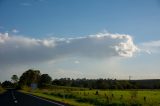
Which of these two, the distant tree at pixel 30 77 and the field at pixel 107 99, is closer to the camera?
the field at pixel 107 99

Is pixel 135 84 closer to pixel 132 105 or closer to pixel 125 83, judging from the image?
pixel 125 83

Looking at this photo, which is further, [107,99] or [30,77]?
[30,77]

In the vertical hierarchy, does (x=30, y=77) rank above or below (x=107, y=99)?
above

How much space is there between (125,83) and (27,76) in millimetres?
65002

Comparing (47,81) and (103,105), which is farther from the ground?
(47,81)

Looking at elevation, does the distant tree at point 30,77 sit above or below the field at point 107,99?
above

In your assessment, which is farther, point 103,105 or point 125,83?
point 125,83

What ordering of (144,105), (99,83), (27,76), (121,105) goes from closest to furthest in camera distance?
(144,105) < (121,105) < (99,83) < (27,76)

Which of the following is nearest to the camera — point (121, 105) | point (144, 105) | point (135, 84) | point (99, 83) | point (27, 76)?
point (144, 105)

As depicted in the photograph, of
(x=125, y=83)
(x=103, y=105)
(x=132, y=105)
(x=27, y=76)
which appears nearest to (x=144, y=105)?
(x=132, y=105)

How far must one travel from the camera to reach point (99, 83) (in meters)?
170

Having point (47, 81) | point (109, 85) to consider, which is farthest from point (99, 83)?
point (47, 81)

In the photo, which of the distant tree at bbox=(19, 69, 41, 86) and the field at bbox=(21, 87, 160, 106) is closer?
the field at bbox=(21, 87, 160, 106)

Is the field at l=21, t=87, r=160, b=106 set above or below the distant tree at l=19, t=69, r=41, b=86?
below
